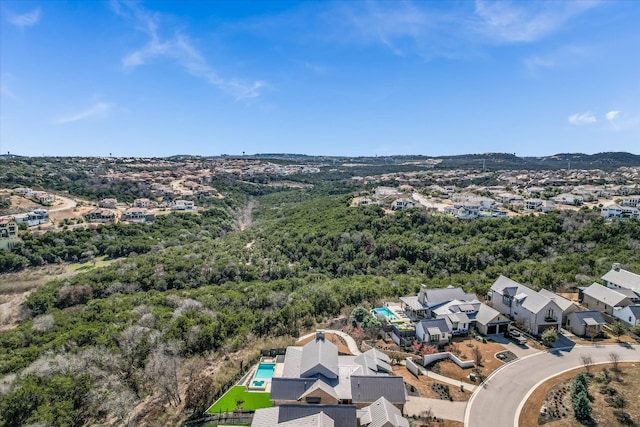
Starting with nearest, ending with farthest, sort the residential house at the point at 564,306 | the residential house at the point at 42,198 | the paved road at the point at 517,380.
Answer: the paved road at the point at 517,380
the residential house at the point at 564,306
the residential house at the point at 42,198

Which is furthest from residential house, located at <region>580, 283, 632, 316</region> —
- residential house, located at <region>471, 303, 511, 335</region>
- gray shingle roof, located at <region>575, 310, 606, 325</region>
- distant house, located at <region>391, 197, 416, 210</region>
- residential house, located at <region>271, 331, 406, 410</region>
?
distant house, located at <region>391, 197, 416, 210</region>

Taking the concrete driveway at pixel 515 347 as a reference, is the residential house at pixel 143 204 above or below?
above

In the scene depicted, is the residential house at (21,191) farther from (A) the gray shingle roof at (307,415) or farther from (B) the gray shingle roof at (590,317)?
(B) the gray shingle roof at (590,317)

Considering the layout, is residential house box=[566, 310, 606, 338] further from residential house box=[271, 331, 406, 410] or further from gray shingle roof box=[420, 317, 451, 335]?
residential house box=[271, 331, 406, 410]

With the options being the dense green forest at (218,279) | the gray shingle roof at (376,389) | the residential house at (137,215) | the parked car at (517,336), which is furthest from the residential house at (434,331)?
the residential house at (137,215)

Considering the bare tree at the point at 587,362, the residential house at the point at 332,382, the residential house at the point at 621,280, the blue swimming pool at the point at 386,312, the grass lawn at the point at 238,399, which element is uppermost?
the residential house at the point at 621,280

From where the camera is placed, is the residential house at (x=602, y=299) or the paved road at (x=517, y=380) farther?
the residential house at (x=602, y=299)

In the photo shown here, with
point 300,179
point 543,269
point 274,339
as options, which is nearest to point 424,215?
point 543,269
